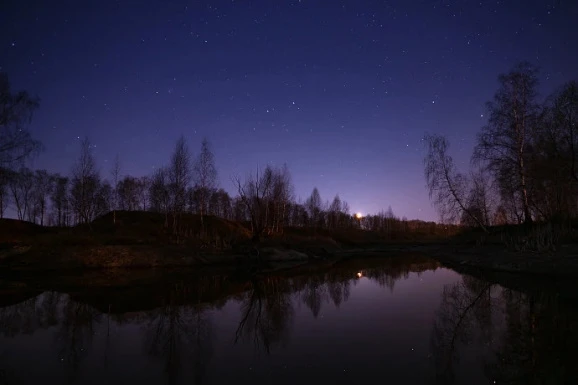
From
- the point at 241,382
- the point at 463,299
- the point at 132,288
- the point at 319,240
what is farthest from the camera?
the point at 319,240

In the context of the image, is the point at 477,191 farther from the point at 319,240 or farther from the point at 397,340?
the point at 397,340

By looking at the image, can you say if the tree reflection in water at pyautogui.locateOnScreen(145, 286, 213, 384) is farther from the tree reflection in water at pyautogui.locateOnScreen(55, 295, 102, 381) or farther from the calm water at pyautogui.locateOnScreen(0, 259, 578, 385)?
the tree reflection in water at pyautogui.locateOnScreen(55, 295, 102, 381)

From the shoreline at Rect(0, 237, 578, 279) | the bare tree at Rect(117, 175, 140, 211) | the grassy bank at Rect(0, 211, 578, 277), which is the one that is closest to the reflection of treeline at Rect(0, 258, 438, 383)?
the shoreline at Rect(0, 237, 578, 279)

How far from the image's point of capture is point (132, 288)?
55.8 feet

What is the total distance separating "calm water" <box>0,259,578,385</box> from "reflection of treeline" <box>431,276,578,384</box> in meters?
0.03

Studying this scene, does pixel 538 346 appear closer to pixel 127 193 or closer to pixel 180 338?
pixel 180 338

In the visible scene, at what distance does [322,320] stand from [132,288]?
430 inches

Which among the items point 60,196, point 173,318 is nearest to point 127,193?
point 60,196

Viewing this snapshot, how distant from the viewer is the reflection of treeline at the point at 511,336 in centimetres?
578

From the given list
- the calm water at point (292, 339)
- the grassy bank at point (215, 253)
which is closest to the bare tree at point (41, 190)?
the grassy bank at point (215, 253)

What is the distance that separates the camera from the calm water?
19.9ft

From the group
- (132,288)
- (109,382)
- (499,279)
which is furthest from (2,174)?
(499,279)

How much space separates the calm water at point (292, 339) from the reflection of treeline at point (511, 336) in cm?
3

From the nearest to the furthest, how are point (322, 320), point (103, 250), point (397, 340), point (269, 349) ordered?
point (269, 349) < point (397, 340) < point (322, 320) < point (103, 250)
